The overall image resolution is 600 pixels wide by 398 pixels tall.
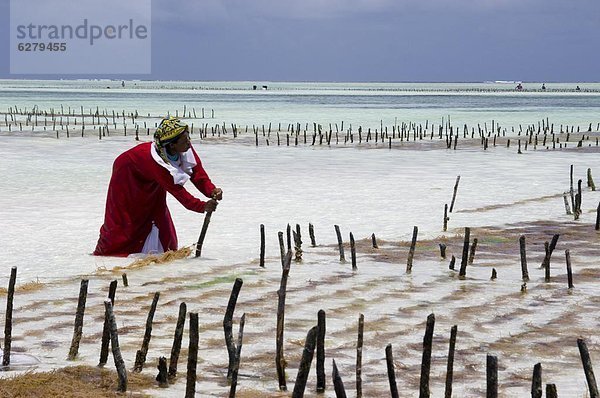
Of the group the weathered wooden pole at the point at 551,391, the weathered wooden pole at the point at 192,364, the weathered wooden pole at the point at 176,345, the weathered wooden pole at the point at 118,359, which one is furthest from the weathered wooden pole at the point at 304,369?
the weathered wooden pole at the point at 551,391

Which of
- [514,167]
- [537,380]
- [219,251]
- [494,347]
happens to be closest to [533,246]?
[219,251]

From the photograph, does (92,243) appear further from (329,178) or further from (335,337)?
(329,178)

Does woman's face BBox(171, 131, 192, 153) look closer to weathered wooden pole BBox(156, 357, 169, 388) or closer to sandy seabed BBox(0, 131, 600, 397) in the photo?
sandy seabed BBox(0, 131, 600, 397)

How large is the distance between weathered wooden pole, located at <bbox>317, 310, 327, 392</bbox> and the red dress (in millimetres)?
4159

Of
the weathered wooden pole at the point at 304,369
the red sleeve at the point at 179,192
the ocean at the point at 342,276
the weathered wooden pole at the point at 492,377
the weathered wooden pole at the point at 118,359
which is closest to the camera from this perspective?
the weathered wooden pole at the point at 492,377

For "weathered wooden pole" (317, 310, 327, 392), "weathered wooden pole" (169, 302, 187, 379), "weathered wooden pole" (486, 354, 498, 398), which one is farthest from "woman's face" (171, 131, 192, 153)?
"weathered wooden pole" (486, 354, 498, 398)

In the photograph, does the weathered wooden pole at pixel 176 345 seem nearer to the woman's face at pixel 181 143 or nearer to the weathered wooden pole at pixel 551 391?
the weathered wooden pole at pixel 551 391

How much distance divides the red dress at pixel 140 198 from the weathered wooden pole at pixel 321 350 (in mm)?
4159

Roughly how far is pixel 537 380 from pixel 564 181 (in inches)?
602

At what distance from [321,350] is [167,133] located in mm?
4569

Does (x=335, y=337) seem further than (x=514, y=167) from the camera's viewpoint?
No

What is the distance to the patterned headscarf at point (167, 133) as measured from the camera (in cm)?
981

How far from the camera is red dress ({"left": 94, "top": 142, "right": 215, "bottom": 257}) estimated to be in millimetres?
9867

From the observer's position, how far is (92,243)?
1169 centimetres
